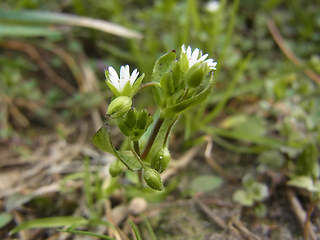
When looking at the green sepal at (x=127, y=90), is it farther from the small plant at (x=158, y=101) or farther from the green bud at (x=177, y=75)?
the green bud at (x=177, y=75)

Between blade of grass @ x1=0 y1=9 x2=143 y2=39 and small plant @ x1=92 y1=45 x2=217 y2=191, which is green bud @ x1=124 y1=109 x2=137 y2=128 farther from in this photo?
blade of grass @ x1=0 y1=9 x2=143 y2=39

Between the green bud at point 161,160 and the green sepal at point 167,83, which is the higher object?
the green sepal at point 167,83

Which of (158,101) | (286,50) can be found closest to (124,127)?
(158,101)

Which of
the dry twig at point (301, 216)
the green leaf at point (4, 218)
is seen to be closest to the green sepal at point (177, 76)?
the dry twig at point (301, 216)

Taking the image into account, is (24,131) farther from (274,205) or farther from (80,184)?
(274,205)

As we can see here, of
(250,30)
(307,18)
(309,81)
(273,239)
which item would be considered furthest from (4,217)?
(307,18)

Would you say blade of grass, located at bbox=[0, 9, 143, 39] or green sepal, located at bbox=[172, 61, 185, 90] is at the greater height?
blade of grass, located at bbox=[0, 9, 143, 39]

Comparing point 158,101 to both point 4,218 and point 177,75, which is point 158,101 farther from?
point 4,218

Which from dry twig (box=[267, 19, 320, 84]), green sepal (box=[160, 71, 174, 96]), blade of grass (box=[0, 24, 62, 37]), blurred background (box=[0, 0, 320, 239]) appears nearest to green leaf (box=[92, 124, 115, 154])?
green sepal (box=[160, 71, 174, 96])
